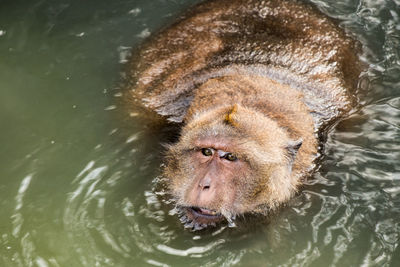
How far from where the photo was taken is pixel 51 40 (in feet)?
23.7

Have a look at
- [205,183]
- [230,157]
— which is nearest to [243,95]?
[230,157]

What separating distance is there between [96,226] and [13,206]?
808 mm

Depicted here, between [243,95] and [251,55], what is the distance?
0.80 metres

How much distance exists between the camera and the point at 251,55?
6.07 meters

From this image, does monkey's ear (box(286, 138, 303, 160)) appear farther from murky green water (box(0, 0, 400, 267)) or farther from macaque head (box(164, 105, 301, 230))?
murky green water (box(0, 0, 400, 267))

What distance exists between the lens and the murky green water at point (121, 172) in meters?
4.81

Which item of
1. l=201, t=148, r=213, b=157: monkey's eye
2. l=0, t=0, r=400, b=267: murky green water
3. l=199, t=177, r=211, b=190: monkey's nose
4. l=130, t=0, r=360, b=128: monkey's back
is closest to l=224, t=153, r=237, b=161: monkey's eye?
l=201, t=148, r=213, b=157: monkey's eye

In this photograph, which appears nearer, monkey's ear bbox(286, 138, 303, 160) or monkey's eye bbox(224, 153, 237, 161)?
monkey's eye bbox(224, 153, 237, 161)

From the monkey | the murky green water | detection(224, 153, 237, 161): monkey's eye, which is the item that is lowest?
the murky green water

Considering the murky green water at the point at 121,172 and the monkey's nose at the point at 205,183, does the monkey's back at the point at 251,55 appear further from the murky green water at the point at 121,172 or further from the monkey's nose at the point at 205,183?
the monkey's nose at the point at 205,183

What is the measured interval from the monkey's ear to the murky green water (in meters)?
0.57

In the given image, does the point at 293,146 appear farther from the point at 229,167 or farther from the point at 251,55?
the point at 251,55

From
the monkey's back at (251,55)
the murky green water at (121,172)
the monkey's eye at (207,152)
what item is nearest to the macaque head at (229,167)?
the monkey's eye at (207,152)

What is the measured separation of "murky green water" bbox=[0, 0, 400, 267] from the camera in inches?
189
